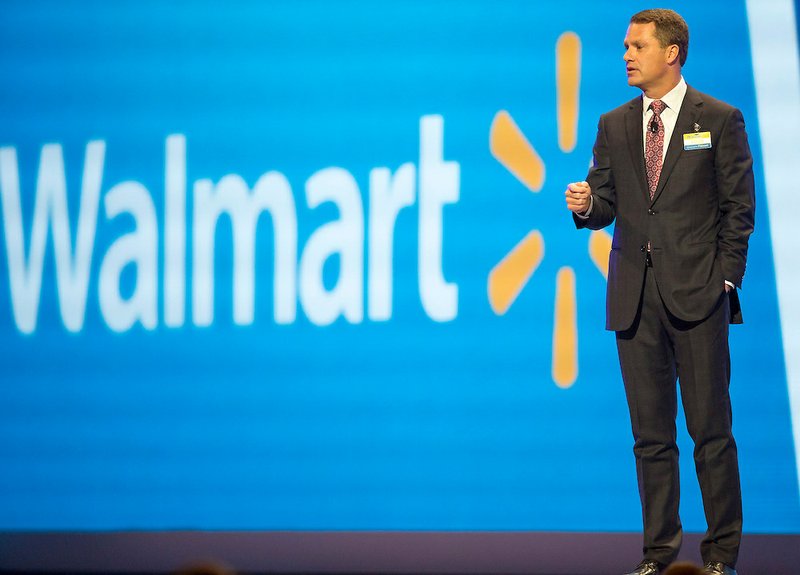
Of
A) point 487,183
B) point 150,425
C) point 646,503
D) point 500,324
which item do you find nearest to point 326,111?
point 487,183

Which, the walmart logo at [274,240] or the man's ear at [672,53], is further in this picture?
the walmart logo at [274,240]

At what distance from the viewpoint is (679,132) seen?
263 centimetres

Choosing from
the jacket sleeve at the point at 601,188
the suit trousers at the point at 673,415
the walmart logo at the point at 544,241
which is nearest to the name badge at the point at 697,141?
the jacket sleeve at the point at 601,188

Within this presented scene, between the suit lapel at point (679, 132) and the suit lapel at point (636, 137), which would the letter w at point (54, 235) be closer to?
the suit lapel at point (636, 137)

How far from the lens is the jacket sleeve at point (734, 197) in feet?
8.37

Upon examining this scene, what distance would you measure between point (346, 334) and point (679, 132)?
4.78ft

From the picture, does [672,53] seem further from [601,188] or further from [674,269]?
[674,269]

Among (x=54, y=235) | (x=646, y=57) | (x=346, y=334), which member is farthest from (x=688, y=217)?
(x=54, y=235)

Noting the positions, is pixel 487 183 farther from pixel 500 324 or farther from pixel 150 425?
pixel 150 425

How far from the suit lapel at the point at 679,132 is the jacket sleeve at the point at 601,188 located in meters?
0.14

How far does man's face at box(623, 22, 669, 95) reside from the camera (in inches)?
104

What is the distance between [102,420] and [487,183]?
1.63 metres

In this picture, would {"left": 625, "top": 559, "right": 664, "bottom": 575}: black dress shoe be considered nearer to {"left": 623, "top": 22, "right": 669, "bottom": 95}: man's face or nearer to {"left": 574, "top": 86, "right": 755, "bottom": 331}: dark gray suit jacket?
{"left": 574, "top": 86, "right": 755, "bottom": 331}: dark gray suit jacket

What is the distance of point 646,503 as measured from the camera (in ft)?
8.70
